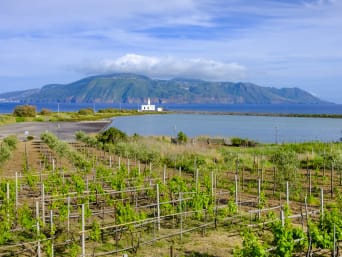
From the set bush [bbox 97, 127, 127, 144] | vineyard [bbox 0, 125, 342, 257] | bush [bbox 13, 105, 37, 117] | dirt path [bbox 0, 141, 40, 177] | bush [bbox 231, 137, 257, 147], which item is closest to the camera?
vineyard [bbox 0, 125, 342, 257]

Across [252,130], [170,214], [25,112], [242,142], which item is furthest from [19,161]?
[25,112]

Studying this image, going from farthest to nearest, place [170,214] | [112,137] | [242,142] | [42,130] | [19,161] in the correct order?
[42,130] → [242,142] → [112,137] → [19,161] → [170,214]

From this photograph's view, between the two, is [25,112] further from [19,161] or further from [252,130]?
[19,161]

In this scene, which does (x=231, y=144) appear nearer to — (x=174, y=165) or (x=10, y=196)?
(x=174, y=165)

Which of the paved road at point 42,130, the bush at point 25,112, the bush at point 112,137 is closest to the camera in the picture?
the bush at point 112,137

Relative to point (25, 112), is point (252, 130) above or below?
below

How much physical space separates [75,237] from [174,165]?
46.0ft

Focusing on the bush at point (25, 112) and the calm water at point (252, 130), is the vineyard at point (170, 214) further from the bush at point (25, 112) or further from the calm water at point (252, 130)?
the bush at point (25, 112)

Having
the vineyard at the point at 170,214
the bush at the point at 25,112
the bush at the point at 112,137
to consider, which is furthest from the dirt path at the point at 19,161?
the bush at the point at 25,112

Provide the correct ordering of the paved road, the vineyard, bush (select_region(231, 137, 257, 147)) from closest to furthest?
the vineyard → bush (select_region(231, 137, 257, 147)) → the paved road

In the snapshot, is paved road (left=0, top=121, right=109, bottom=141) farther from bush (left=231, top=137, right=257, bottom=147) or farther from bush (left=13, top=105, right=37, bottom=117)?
bush (left=13, top=105, right=37, bottom=117)

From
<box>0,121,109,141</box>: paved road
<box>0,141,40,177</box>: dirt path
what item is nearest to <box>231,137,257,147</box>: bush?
<box>0,121,109,141</box>: paved road

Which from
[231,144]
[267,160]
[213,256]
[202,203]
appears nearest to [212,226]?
[202,203]

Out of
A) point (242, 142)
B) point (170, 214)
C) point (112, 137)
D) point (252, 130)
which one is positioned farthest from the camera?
point (252, 130)
